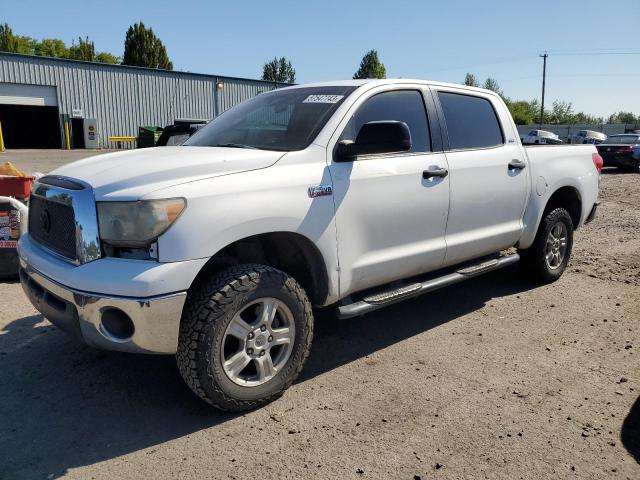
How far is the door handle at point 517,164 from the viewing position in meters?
4.58

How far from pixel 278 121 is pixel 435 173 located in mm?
1182

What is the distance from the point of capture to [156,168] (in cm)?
290

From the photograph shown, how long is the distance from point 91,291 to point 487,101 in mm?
3732

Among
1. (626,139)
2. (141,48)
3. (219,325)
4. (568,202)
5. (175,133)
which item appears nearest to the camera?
(219,325)

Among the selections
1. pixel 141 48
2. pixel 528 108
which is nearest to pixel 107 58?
pixel 141 48

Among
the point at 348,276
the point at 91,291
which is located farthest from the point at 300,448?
the point at 91,291

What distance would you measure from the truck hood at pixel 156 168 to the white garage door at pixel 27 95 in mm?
32401

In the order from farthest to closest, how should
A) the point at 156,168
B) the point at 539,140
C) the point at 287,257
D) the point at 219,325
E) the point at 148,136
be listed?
the point at 148,136 < the point at 539,140 < the point at 287,257 < the point at 156,168 < the point at 219,325

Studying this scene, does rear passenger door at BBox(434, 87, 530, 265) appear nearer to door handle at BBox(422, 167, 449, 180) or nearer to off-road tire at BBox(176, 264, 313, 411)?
door handle at BBox(422, 167, 449, 180)

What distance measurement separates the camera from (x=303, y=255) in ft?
10.8

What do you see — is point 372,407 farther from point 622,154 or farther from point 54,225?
point 622,154

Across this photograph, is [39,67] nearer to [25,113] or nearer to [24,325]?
[25,113]

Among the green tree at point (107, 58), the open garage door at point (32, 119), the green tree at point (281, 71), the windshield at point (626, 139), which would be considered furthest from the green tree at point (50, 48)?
the windshield at point (626, 139)

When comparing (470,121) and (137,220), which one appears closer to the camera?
(137,220)
